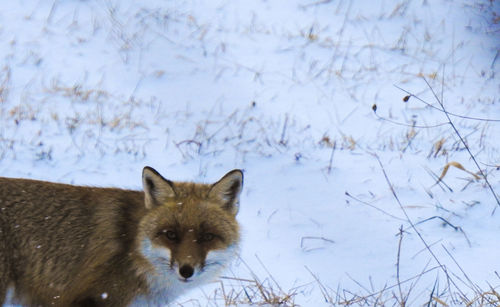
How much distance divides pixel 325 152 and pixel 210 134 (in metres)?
1.61

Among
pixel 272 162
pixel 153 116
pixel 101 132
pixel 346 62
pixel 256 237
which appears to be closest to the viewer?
pixel 256 237

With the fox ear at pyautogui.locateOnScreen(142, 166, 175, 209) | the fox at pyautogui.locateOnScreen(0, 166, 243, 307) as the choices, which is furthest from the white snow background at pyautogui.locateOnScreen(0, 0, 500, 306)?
the fox ear at pyautogui.locateOnScreen(142, 166, 175, 209)

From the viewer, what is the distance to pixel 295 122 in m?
10.2

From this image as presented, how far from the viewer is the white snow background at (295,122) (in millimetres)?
6707

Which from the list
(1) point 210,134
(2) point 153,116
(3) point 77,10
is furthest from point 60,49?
(1) point 210,134

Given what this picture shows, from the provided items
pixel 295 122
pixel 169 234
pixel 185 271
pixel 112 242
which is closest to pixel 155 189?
pixel 169 234

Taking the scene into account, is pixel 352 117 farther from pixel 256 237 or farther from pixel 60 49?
pixel 60 49

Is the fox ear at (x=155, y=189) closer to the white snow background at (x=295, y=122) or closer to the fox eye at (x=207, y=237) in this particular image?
the fox eye at (x=207, y=237)

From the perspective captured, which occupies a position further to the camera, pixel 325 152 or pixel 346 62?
pixel 346 62

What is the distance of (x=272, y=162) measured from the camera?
8.67 metres

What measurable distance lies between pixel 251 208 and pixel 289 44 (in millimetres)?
6267

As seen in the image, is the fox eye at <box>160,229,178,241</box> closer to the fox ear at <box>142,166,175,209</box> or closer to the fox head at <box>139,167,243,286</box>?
the fox head at <box>139,167,243,286</box>

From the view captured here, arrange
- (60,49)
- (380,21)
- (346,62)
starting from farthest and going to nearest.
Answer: (380,21) → (346,62) → (60,49)

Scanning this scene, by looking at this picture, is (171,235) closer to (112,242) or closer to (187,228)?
(187,228)
